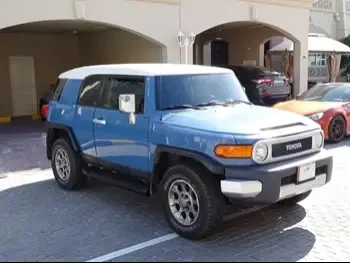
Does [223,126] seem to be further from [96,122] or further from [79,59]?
[79,59]

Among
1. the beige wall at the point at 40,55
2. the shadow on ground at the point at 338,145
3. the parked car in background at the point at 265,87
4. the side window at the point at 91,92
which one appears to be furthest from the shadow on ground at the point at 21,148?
the parked car in background at the point at 265,87

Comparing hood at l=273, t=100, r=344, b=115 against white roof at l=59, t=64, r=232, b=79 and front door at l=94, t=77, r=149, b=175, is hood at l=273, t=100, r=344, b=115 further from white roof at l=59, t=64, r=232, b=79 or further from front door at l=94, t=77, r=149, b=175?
front door at l=94, t=77, r=149, b=175

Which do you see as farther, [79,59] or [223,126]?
[79,59]

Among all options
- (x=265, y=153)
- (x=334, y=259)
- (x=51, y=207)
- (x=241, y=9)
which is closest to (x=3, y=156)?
(x=51, y=207)

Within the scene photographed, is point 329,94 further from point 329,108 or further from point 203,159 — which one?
point 203,159

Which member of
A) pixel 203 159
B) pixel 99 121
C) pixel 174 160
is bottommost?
pixel 174 160

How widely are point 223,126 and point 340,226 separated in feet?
5.87

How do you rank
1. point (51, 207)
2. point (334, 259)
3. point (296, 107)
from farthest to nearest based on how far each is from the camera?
point (296, 107) < point (51, 207) < point (334, 259)

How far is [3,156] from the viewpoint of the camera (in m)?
9.35

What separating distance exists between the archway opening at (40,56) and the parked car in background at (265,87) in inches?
182

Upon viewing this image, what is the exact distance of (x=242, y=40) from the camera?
2038cm

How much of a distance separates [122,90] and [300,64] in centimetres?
1183

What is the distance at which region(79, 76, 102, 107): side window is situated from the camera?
611cm

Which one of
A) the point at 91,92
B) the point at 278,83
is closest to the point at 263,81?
the point at 278,83
